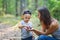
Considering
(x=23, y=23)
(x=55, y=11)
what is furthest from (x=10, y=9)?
(x=23, y=23)

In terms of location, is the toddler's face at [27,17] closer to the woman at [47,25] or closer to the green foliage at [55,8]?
the woman at [47,25]

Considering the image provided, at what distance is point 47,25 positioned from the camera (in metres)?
4.58

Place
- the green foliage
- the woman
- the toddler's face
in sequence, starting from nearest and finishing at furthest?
the woman, the toddler's face, the green foliage

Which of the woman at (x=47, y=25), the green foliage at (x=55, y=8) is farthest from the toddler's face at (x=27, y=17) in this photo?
the green foliage at (x=55, y=8)

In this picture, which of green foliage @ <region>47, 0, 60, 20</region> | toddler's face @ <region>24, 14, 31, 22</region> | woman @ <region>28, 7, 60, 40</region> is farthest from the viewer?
green foliage @ <region>47, 0, 60, 20</region>

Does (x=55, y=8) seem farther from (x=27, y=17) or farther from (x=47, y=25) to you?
(x=47, y=25)

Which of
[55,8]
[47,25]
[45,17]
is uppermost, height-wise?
[55,8]

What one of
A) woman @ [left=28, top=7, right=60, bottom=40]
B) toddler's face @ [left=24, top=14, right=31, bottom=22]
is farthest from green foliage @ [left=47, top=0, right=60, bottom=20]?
woman @ [left=28, top=7, right=60, bottom=40]

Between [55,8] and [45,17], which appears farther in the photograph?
[55,8]

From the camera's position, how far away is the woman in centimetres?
454

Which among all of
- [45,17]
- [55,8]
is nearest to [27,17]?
[45,17]

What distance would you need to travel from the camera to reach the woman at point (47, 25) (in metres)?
4.54

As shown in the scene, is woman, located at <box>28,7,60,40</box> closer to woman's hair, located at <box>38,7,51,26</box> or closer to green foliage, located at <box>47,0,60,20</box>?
woman's hair, located at <box>38,7,51,26</box>

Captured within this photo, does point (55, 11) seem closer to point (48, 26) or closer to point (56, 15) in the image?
point (56, 15)
